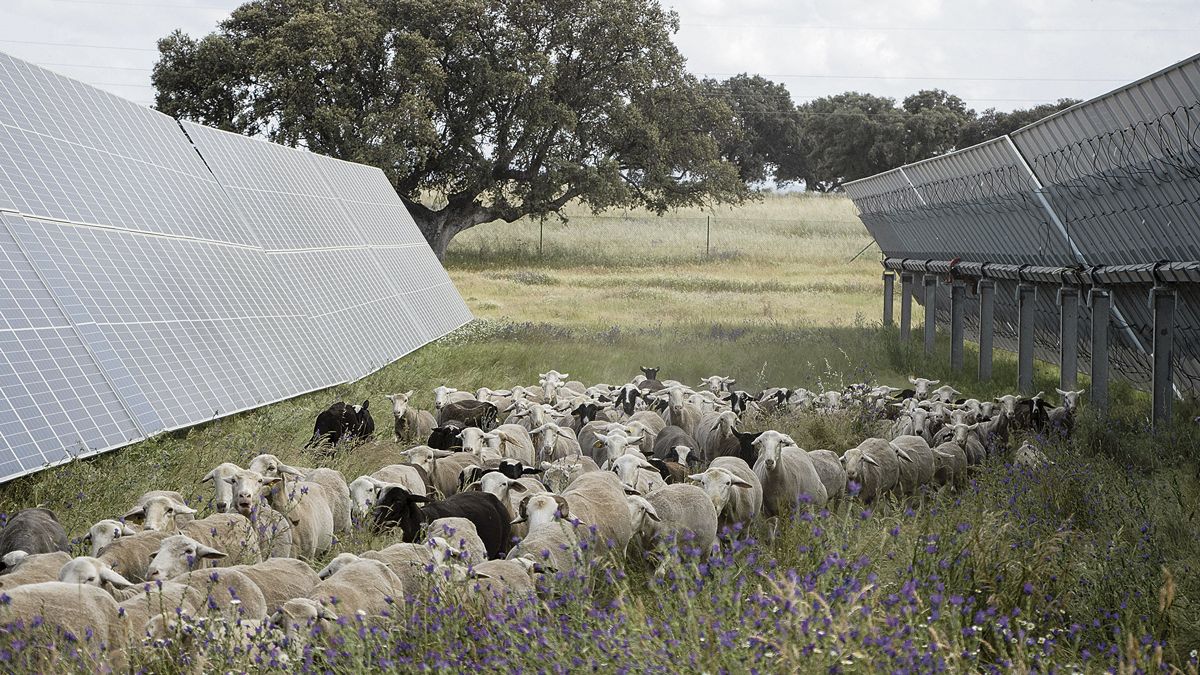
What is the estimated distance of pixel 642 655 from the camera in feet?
17.6

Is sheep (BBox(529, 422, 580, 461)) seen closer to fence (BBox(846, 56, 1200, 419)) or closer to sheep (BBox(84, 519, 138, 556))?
sheep (BBox(84, 519, 138, 556))

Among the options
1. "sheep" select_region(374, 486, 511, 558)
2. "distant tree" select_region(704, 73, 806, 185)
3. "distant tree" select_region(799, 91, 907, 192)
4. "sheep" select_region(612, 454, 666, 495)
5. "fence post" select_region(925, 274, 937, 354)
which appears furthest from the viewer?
"distant tree" select_region(704, 73, 806, 185)

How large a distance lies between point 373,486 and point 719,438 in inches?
185

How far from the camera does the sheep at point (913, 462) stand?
12.2 meters

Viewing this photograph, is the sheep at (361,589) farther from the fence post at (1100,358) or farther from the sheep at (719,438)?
the fence post at (1100,358)

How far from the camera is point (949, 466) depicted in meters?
12.7

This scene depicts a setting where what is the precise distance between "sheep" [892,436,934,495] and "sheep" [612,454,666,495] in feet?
9.68

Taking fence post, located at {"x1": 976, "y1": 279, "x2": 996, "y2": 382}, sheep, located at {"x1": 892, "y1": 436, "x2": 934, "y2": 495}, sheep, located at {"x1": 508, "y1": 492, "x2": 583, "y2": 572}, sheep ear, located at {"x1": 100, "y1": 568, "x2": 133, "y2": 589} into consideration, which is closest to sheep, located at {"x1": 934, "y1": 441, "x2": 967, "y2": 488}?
sheep, located at {"x1": 892, "y1": 436, "x2": 934, "y2": 495}

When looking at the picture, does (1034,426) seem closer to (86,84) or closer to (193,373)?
(193,373)

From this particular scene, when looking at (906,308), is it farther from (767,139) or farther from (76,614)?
(767,139)

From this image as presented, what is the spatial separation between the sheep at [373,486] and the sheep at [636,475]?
5.24 ft

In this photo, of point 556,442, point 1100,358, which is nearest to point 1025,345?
point 1100,358

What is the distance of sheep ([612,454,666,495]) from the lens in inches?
387

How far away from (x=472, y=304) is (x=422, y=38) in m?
13.1
